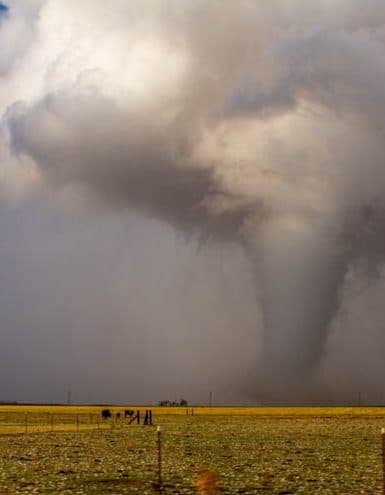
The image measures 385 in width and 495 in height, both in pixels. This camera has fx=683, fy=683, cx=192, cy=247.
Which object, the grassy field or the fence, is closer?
the grassy field

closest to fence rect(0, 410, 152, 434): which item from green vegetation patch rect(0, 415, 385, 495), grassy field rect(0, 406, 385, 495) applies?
grassy field rect(0, 406, 385, 495)

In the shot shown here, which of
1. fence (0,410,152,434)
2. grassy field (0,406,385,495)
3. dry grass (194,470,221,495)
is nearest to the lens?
dry grass (194,470,221,495)

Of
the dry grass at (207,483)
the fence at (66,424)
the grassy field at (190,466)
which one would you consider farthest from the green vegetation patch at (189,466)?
the fence at (66,424)

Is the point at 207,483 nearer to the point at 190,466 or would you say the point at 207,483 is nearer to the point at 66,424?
the point at 190,466

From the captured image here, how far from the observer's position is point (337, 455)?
48.2 meters

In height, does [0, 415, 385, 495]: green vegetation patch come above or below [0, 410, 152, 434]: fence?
above

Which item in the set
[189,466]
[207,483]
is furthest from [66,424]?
[207,483]

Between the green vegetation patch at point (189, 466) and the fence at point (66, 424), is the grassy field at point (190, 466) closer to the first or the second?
the green vegetation patch at point (189, 466)

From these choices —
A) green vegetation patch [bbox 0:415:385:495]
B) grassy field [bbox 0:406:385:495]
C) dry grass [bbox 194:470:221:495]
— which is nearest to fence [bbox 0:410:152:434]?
grassy field [bbox 0:406:385:495]

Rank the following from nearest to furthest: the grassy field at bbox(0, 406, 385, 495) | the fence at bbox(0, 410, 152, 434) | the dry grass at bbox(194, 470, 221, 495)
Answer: the dry grass at bbox(194, 470, 221, 495), the grassy field at bbox(0, 406, 385, 495), the fence at bbox(0, 410, 152, 434)

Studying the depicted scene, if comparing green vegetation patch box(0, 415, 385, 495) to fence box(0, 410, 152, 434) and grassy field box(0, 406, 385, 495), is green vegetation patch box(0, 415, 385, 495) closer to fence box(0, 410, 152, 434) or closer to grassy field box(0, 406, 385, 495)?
grassy field box(0, 406, 385, 495)

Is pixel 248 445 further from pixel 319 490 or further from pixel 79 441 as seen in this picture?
pixel 319 490

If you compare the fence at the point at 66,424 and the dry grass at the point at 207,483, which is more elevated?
the dry grass at the point at 207,483

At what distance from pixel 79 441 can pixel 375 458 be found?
2896cm
